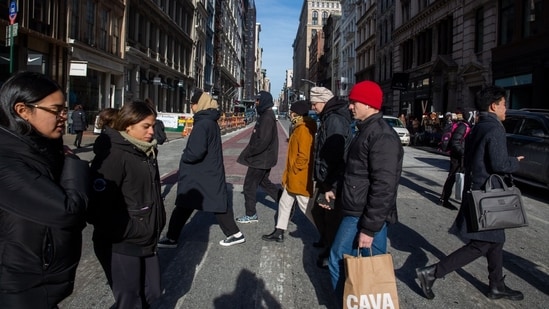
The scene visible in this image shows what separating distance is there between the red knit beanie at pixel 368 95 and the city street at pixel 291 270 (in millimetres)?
1720

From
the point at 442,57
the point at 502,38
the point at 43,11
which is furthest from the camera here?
the point at 442,57

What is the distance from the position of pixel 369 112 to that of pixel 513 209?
62.1 inches

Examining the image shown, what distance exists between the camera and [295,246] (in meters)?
5.44

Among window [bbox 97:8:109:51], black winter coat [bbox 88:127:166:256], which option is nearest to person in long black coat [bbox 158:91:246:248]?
black winter coat [bbox 88:127:166:256]

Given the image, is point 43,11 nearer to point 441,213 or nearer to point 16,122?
point 441,213

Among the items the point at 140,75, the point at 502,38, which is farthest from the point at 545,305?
the point at 140,75

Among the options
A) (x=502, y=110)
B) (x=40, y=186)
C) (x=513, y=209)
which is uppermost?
(x=502, y=110)

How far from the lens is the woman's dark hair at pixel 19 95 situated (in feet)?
6.12

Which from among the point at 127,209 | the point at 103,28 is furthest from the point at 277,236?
the point at 103,28

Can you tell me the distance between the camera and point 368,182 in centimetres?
306

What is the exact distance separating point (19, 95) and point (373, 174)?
6.78 feet

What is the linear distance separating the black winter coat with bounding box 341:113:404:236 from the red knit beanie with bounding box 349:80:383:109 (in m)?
0.09

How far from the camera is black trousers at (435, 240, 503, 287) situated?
3.86 m

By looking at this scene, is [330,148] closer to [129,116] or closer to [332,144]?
[332,144]
